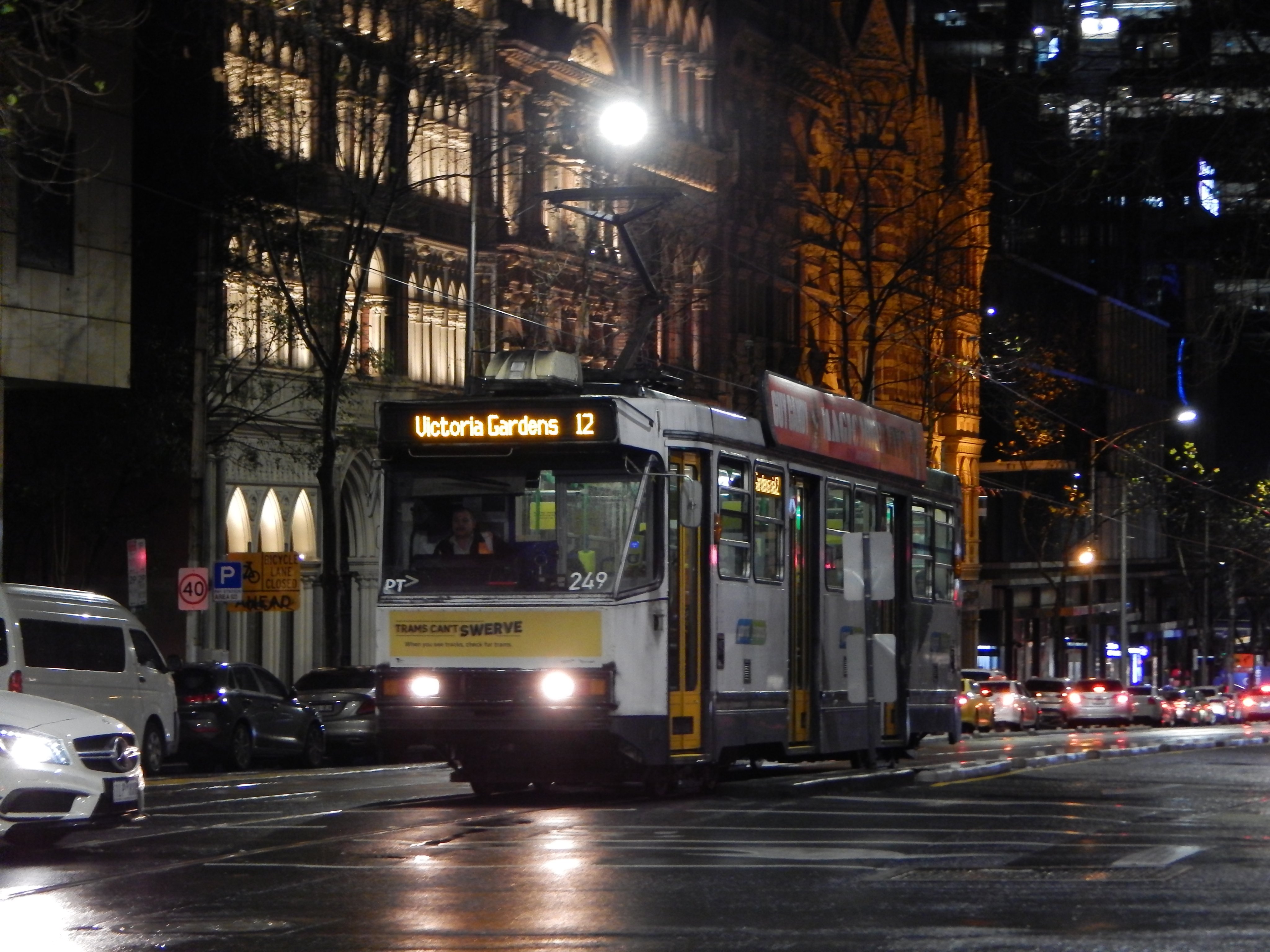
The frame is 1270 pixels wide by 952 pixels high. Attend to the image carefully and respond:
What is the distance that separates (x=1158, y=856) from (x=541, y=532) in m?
6.04

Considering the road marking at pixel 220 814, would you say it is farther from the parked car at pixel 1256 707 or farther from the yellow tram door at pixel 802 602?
the parked car at pixel 1256 707

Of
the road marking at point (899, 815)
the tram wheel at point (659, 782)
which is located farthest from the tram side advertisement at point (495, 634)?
the road marking at point (899, 815)

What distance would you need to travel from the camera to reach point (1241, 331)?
17.3 metres

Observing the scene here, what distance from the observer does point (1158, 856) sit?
14.4 metres

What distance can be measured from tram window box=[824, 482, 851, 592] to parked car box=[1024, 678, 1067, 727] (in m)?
36.1

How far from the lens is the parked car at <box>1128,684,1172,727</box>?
62.8m

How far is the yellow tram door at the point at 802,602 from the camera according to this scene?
70.6ft

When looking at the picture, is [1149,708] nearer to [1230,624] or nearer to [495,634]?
[1230,624]

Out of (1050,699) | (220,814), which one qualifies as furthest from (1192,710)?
(220,814)

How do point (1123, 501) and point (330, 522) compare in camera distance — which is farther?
point (1123, 501)

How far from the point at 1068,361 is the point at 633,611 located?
6821 centimetres

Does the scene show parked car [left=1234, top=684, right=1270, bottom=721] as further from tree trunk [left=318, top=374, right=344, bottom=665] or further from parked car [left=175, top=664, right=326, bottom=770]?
parked car [left=175, top=664, right=326, bottom=770]

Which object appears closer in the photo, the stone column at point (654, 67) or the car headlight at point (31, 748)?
the car headlight at point (31, 748)

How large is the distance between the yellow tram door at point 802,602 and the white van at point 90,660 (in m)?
7.65
